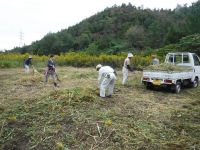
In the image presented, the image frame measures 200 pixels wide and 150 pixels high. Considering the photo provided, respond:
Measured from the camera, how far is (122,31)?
80875 millimetres

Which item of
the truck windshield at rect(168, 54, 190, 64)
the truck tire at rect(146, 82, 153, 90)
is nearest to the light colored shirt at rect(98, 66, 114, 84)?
the truck tire at rect(146, 82, 153, 90)

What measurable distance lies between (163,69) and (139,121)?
633 cm

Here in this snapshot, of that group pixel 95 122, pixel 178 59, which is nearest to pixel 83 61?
pixel 178 59

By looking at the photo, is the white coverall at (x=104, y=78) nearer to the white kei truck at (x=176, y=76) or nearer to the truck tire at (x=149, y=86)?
the white kei truck at (x=176, y=76)

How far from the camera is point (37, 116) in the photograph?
33.7ft

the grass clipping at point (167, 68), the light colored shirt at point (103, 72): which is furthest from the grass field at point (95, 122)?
the grass clipping at point (167, 68)

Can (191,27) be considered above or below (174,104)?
above

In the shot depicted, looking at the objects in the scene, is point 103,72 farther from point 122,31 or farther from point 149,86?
point 122,31

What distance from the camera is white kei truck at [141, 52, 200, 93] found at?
15.7 m

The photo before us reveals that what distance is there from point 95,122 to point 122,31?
72260mm

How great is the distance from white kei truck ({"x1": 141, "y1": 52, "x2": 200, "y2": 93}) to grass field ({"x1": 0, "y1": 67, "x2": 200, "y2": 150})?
1.97 m

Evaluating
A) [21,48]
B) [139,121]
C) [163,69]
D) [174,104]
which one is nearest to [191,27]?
[163,69]

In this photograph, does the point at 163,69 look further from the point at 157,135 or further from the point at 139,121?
the point at 157,135

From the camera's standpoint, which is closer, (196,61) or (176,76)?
(176,76)
